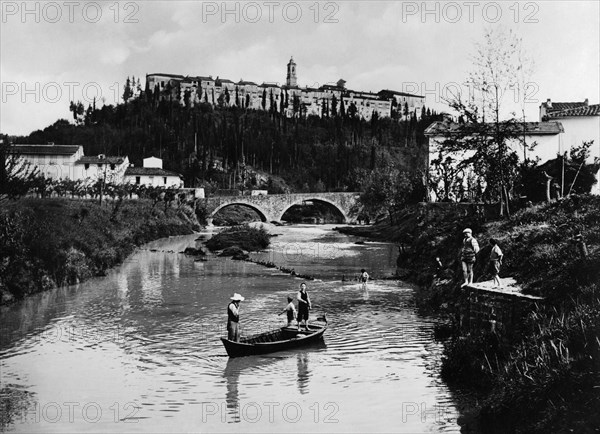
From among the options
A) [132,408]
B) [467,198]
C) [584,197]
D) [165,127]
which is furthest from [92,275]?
[165,127]

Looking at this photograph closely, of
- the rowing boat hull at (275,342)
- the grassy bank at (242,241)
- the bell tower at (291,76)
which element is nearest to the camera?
the rowing boat hull at (275,342)

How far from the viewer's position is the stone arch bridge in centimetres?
8769

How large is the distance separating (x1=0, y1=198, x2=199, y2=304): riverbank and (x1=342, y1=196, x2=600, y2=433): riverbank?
739 inches

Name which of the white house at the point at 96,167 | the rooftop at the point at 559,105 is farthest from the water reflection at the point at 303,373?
the white house at the point at 96,167

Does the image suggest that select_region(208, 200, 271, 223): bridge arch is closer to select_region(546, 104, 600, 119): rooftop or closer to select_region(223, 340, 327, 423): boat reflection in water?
select_region(546, 104, 600, 119): rooftop

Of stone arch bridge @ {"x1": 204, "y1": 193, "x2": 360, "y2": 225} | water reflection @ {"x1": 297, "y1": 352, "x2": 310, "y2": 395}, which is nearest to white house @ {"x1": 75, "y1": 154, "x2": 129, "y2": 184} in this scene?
stone arch bridge @ {"x1": 204, "y1": 193, "x2": 360, "y2": 225}

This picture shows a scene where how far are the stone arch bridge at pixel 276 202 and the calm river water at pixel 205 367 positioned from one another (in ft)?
179

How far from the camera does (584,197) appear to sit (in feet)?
86.6

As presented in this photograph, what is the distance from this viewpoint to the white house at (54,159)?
86.3 meters

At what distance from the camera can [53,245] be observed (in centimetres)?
3338

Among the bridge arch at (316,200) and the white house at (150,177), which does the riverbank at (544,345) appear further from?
the white house at (150,177)

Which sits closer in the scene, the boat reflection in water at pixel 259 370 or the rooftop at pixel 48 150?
the boat reflection in water at pixel 259 370

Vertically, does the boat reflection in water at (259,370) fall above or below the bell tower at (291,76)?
below

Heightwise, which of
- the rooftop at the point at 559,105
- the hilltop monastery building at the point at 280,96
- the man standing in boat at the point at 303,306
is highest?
the hilltop monastery building at the point at 280,96
